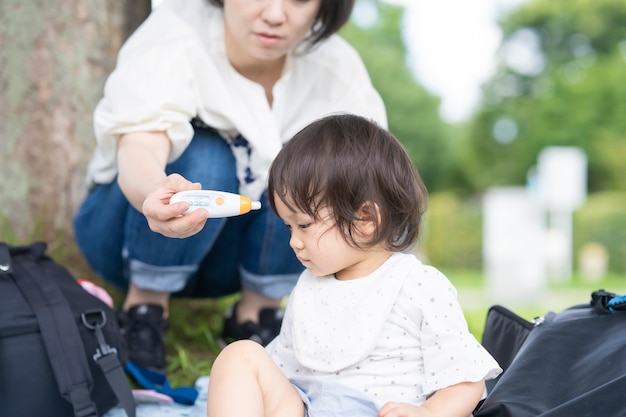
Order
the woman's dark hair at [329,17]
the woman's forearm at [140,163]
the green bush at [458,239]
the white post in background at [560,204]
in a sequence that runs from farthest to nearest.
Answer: the green bush at [458,239], the white post in background at [560,204], the woman's dark hair at [329,17], the woman's forearm at [140,163]

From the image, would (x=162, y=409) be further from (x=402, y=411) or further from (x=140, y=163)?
(x=402, y=411)

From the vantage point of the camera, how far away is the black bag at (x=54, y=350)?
145cm

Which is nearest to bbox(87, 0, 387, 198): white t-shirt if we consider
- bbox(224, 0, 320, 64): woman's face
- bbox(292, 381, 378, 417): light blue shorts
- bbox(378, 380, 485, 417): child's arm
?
bbox(224, 0, 320, 64): woman's face

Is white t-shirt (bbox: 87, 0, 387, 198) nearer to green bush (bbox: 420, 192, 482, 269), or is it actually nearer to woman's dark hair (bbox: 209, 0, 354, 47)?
woman's dark hair (bbox: 209, 0, 354, 47)

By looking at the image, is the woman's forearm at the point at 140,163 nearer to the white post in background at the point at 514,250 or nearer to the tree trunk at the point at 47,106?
the tree trunk at the point at 47,106

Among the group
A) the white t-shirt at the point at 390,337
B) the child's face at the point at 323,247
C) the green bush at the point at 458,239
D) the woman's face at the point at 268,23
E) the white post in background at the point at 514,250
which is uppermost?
the woman's face at the point at 268,23

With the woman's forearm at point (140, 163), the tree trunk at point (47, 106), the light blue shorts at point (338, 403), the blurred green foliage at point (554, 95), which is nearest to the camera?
the light blue shorts at point (338, 403)

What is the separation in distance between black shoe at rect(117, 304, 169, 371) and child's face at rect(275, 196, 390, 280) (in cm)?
75

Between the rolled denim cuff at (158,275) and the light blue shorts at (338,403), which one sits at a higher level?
the rolled denim cuff at (158,275)

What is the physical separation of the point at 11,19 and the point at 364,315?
1697 millimetres

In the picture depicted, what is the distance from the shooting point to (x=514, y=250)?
9945mm

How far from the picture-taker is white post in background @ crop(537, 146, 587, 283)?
1372 cm

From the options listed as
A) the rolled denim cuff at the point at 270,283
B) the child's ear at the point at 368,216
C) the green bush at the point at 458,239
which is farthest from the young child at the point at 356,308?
the green bush at the point at 458,239

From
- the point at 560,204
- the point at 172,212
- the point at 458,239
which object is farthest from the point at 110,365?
the point at 458,239
